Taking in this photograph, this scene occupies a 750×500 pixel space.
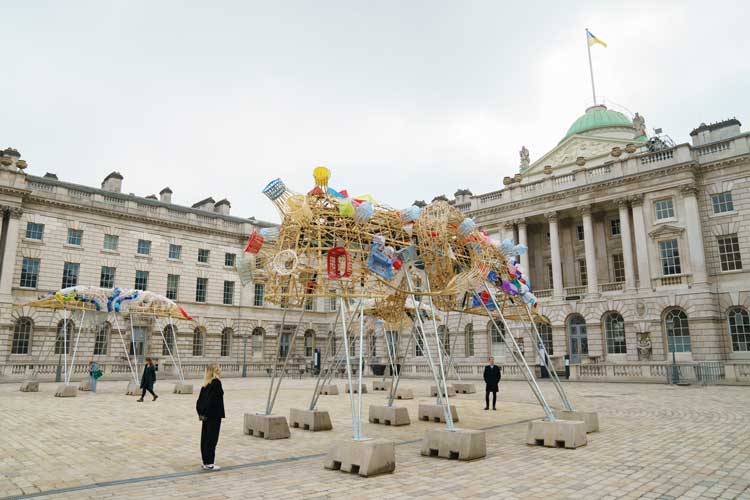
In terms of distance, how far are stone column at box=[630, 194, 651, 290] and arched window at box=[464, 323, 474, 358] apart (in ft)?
45.6

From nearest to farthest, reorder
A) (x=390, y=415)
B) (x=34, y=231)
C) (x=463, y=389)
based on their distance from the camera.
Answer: (x=390, y=415)
(x=463, y=389)
(x=34, y=231)

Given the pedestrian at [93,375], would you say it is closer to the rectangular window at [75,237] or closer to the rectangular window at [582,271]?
the rectangular window at [75,237]

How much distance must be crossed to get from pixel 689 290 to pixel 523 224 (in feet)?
44.5

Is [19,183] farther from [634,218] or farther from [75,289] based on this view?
[634,218]

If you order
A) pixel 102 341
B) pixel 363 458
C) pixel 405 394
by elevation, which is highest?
pixel 102 341

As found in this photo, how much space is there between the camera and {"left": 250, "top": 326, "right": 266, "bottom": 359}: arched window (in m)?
49.3

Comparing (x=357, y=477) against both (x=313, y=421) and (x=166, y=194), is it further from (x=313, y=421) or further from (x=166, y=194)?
(x=166, y=194)

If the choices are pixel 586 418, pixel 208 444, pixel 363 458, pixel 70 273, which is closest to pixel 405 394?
pixel 586 418

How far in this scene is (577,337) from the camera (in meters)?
39.5

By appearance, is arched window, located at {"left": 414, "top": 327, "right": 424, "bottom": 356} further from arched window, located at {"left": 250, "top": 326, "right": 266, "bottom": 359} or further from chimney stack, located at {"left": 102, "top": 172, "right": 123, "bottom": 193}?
chimney stack, located at {"left": 102, "top": 172, "right": 123, "bottom": 193}

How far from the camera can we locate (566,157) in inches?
1874

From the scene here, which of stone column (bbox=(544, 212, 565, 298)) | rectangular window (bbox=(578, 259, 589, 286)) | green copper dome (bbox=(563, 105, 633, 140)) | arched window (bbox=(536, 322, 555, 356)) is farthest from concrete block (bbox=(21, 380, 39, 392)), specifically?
green copper dome (bbox=(563, 105, 633, 140))

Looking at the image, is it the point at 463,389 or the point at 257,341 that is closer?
the point at 463,389

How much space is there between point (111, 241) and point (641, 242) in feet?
135
